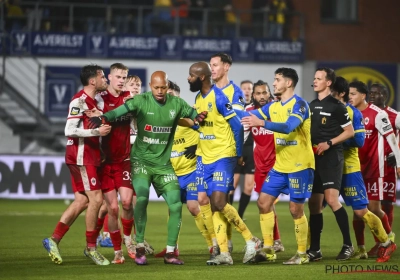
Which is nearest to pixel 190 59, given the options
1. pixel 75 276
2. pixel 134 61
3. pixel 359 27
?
pixel 134 61

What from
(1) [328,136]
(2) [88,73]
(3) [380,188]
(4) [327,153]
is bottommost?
(3) [380,188]

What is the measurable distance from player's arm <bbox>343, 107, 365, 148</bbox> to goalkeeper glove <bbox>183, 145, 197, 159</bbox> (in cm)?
202

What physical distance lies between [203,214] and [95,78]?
222 centimetres

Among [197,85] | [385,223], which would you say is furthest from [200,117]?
[385,223]

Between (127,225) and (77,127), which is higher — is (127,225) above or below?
below

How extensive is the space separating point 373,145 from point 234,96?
230 centimetres

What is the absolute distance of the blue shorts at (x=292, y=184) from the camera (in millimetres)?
9789

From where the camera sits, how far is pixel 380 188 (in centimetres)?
1116

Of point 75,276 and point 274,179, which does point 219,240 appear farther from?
point 75,276

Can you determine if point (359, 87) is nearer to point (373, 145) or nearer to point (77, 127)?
point (373, 145)

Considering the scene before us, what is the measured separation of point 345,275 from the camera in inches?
347

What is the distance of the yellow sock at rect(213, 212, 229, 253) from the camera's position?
984 centimetres

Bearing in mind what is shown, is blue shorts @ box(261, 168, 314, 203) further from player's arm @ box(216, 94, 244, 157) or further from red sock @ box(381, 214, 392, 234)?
red sock @ box(381, 214, 392, 234)

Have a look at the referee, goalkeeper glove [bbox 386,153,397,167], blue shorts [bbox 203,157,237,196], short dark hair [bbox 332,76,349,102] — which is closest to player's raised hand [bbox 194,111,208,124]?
blue shorts [bbox 203,157,237,196]
